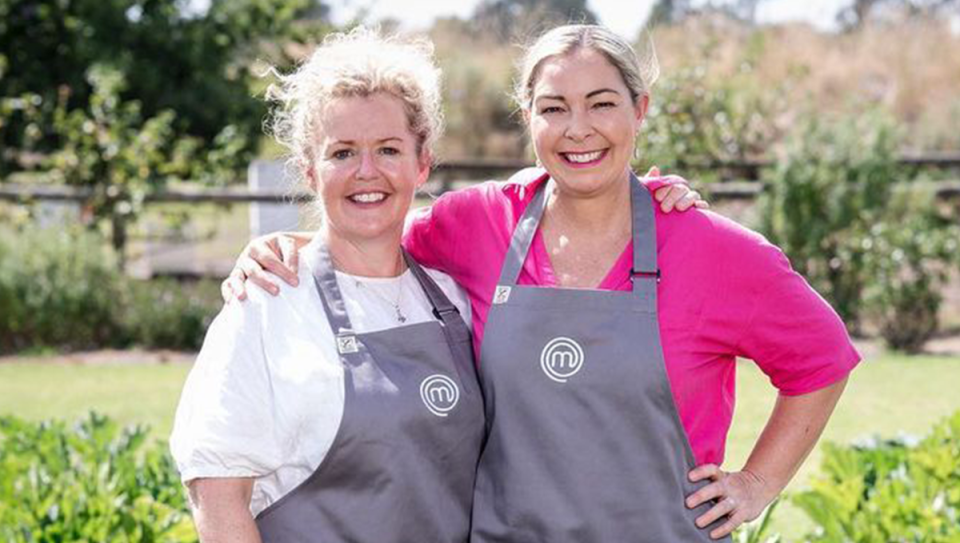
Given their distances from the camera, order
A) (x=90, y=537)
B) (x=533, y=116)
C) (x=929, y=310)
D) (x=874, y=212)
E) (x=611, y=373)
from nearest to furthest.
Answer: (x=611, y=373) < (x=533, y=116) < (x=90, y=537) < (x=929, y=310) < (x=874, y=212)

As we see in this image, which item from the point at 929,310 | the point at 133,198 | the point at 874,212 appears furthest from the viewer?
the point at 133,198

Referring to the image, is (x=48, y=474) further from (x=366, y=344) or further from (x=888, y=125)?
(x=888, y=125)

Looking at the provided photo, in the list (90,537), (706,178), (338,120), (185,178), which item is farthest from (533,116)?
(185,178)

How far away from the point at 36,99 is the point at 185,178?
68.8 inches

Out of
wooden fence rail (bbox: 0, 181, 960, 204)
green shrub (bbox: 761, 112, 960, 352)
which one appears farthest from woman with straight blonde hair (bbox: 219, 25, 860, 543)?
wooden fence rail (bbox: 0, 181, 960, 204)

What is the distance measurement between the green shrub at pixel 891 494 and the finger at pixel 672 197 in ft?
4.62

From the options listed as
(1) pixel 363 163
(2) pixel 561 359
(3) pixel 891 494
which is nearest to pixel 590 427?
(2) pixel 561 359

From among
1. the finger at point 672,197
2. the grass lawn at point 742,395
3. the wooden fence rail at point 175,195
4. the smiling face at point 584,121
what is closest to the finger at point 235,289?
the smiling face at point 584,121

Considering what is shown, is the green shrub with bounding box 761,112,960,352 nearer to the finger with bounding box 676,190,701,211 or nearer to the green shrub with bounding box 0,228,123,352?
the green shrub with bounding box 0,228,123,352

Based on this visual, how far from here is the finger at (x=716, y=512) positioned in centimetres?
286

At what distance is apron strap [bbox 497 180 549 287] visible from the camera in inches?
115

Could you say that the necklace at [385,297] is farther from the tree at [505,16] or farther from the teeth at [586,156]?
the tree at [505,16]

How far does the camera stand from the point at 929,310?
10.8 metres

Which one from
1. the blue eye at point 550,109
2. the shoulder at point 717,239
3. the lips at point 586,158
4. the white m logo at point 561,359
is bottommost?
the white m logo at point 561,359
